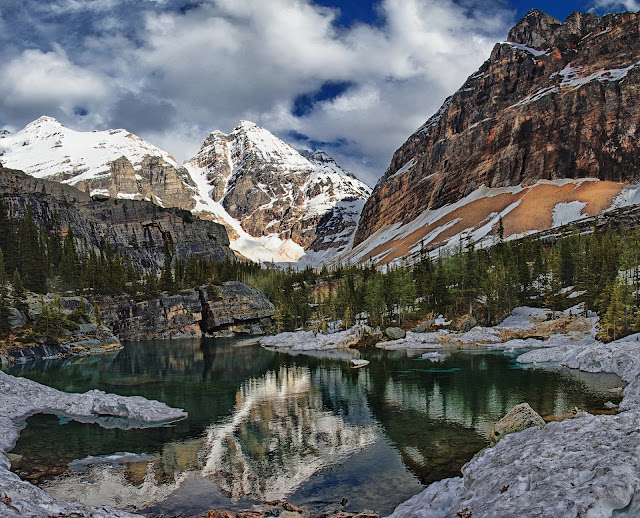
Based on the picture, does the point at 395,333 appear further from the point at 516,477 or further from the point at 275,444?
the point at 516,477

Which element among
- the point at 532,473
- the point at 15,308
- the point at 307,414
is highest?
the point at 15,308

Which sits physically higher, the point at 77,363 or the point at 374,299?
the point at 374,299

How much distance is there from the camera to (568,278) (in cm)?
9988

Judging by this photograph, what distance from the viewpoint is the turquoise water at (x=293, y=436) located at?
2119 cm

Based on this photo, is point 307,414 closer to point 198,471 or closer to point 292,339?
point 198,471

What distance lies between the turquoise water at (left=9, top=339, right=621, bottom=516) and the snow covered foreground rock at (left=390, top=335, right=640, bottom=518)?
3.89 m

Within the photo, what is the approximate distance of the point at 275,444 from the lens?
92.2 ft

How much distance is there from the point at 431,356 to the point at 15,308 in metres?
71.4

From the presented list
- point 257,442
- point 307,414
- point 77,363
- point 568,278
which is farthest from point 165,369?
point 568,278

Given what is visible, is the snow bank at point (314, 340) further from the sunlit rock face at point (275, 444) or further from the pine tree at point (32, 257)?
the pine tree at point (32, 257)

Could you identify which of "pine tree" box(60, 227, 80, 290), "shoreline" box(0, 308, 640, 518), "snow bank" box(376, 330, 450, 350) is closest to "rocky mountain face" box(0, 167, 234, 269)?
"pine tree" box(60, 227, 80, 290)

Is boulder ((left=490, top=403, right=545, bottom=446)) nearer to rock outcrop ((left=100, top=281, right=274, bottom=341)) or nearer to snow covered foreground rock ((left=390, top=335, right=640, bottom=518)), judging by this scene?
snow covered foreground rock ((left=390, top=335, right=640, bottom=518))

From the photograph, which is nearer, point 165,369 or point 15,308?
point 165,369

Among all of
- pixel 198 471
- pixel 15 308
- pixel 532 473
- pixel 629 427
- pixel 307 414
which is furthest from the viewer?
pixel 15 308
